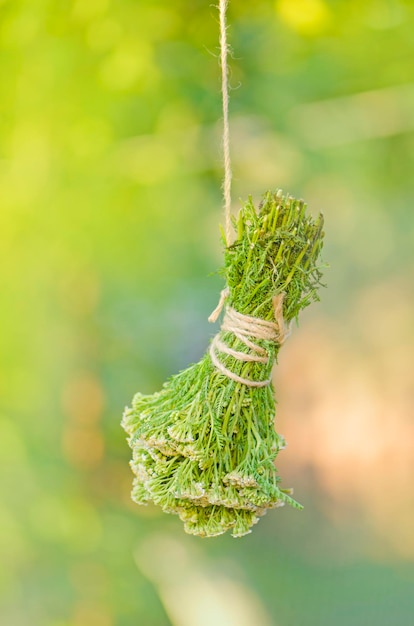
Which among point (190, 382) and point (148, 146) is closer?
point (190, 382)

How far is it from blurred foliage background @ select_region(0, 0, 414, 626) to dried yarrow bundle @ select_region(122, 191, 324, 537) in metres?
0.63

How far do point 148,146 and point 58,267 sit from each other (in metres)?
0.41

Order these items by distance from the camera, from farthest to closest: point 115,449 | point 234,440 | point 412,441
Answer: point 115,449
point 412,441
point 234,440

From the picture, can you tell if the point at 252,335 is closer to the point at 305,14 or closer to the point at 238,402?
the point at 238,402

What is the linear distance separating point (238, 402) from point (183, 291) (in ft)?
2.41

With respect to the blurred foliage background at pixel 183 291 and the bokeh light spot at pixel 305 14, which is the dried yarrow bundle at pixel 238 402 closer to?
the blurred foliage background at pixel 183 291

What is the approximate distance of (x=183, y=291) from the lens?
1670mm

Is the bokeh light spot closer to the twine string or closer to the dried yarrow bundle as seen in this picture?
the dried yarrow bundle

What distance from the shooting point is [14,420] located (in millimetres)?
1754

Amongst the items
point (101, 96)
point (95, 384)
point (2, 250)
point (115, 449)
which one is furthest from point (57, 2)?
point (115, 449)

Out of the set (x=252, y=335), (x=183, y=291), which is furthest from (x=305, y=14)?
(x=252, y=335)

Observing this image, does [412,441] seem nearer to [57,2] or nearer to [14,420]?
[14,420]

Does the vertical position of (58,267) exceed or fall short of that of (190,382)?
it exceeds it

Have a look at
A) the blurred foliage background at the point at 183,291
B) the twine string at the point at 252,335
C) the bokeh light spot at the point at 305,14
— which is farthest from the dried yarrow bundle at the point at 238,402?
the bokeh light spot at the point at 305,14
